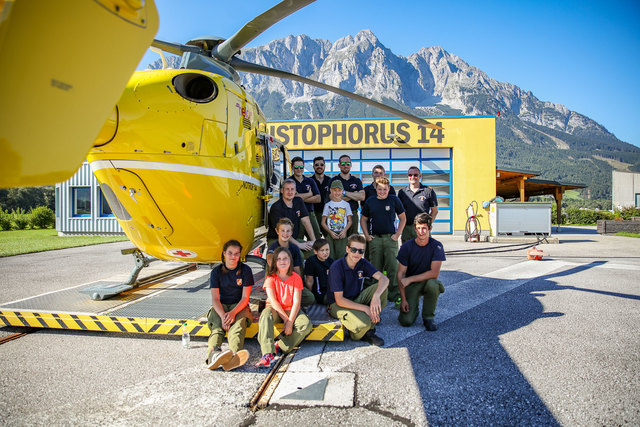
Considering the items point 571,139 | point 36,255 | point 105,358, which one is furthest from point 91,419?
point 571,139

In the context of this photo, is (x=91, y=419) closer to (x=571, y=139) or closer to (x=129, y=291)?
(x=129, y=291)

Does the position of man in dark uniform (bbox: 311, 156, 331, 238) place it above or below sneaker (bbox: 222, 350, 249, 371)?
above

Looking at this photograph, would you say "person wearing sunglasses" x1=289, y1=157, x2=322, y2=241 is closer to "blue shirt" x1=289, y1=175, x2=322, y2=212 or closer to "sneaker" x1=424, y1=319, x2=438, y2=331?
"blue shirt" x1=289, y1=175, x2=322, y2=212

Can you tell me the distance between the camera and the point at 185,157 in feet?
11.0

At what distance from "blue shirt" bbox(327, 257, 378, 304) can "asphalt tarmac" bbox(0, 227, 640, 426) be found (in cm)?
56

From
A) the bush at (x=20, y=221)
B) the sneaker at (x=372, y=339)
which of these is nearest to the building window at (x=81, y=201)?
the bush at (x=20, y=221)

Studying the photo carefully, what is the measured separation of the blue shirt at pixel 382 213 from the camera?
5328mm

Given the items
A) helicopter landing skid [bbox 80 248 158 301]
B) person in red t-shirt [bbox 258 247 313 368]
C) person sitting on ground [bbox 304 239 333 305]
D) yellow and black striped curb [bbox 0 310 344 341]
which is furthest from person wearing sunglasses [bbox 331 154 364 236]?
helicopter landing skid [bbox 80 248 158 301]

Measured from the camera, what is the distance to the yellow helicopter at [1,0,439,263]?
10.3 ft

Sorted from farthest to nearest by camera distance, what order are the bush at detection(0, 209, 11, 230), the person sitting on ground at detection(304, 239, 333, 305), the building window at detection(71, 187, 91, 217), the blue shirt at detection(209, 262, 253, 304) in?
the bush at detection(0, 209, 11, 230) → the building window at detection(71, 187, 91, 217) → the person sitting on ground at detection(304, 239, 333, 305) → the blue shirt at detection(209, 262, 253, 304)

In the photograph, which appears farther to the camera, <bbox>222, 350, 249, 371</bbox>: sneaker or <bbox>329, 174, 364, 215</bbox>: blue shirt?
<bbox>329, 174, 364, 215</bbox>: blue shirt

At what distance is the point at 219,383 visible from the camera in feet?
9.76

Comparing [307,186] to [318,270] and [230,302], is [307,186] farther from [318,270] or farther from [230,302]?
[230,302]

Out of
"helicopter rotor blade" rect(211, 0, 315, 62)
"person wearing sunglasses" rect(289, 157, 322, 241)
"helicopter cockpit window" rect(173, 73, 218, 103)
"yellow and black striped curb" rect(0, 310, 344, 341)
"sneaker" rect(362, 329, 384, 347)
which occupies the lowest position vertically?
"sneaker" rect(362, 329, 384, 347)
